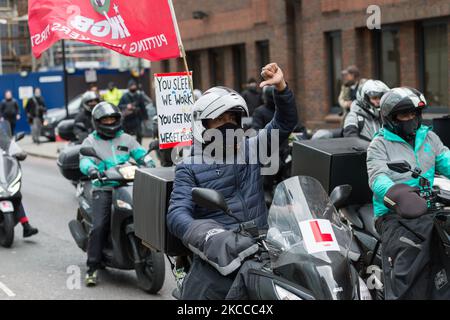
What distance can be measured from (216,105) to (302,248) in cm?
113

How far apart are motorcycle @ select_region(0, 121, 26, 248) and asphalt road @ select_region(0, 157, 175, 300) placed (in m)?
0.25

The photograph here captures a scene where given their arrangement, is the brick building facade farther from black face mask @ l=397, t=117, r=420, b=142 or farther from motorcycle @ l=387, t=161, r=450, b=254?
motorcycle @ l=387, t=161, r=450, b=254

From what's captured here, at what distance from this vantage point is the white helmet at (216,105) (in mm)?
4695

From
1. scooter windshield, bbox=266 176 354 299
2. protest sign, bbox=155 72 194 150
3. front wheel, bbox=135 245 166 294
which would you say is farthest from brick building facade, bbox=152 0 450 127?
scooter windshield, bbox=266 176 354 299

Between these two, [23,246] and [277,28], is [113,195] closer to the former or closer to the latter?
[23,246]

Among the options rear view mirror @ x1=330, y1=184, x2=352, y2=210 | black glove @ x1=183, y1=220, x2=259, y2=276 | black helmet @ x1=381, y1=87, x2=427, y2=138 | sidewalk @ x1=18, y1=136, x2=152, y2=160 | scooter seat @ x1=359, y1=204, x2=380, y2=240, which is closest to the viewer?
black glove @ x1=183, y1=220, x2=259, y2=276

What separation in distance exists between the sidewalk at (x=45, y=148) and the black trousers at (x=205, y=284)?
1940cm

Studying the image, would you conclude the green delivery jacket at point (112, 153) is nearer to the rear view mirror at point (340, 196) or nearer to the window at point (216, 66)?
the rear view mirror at point (340, 196)

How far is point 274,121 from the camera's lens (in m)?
5.05

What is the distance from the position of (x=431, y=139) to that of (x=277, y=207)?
1656mm

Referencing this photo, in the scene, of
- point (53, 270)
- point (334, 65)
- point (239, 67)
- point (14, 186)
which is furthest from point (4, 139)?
point (239, 67)

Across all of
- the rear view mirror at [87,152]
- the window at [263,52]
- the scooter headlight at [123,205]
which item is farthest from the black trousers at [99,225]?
Result: the window at [263,52]

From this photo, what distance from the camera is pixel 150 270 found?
308 inches

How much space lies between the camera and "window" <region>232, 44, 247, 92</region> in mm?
25438
